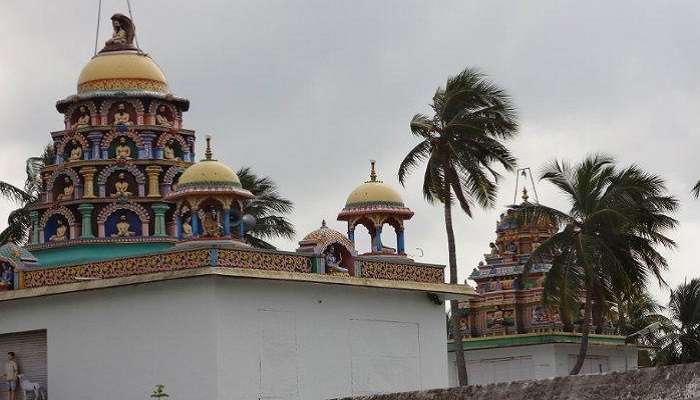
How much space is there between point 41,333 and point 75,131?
291 inches

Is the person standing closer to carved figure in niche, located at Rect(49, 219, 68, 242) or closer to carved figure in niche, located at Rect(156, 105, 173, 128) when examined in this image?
carved figure in niche, located at Rect(49, 219, 68, 242)

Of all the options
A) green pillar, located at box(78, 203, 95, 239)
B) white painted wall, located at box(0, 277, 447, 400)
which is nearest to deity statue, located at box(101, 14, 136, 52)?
green pillar, located at box(78, 203, 95, 239)

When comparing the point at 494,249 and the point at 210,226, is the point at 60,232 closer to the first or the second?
the point at 210,226

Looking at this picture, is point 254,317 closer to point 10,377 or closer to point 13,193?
point 10,377

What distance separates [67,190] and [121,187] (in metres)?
1.53

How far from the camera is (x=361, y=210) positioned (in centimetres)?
3562

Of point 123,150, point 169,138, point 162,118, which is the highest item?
point 162,118

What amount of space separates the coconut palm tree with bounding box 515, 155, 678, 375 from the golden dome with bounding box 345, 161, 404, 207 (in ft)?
23.1

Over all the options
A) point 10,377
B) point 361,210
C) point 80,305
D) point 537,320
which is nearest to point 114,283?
point 80,305

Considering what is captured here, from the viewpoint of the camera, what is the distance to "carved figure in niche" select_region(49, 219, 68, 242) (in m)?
36.0

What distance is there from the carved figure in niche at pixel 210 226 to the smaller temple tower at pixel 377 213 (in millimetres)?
5660


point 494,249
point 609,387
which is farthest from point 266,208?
point 609,387

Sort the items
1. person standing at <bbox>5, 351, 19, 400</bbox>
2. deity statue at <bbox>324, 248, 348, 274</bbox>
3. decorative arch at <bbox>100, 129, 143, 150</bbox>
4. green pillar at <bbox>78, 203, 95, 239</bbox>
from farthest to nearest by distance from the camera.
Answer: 1. decorative arch at <bbox>100, 129, 143, 150</bbox>
2. green pillar at <bbox>78, 203, 95, 239</bbox>
3. deity statue at <bbox>324, 248, 348, 274</bbox>
4. person standing at <bbox>5, 351, 19, 400</bbox>

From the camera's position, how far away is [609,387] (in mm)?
10617
